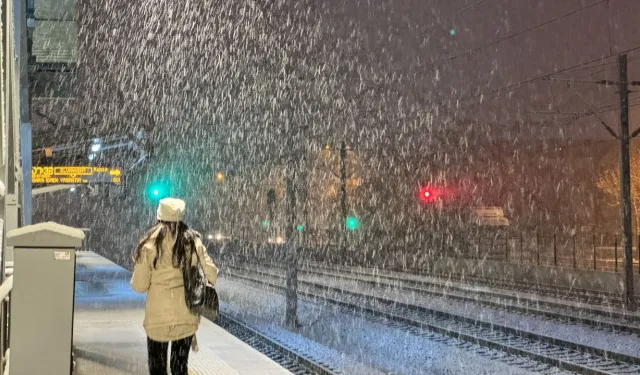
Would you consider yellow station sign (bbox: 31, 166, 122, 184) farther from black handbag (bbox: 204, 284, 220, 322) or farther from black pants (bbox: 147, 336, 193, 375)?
black handbag (bbox: 204, 284, 220, 322)

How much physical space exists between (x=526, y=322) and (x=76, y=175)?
594 inches

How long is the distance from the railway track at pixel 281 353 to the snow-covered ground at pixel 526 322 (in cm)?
431

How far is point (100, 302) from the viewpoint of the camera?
13570 mm

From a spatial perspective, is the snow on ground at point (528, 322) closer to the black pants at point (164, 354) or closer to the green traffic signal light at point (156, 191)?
the green traffic signal light at point (156, 191)

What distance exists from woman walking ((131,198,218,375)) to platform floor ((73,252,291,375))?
2338mm

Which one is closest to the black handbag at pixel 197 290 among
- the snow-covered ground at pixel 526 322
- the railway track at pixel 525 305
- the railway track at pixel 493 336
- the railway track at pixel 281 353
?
the railway track at pixel 281 353

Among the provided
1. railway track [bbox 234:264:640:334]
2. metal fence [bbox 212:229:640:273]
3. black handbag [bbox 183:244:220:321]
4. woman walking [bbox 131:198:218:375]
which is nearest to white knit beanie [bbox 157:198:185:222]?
woman walking [bbox 131:198:218:375]

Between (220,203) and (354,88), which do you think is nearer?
(354,88)

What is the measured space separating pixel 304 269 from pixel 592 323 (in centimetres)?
1614

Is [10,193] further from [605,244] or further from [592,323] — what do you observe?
[605,244]

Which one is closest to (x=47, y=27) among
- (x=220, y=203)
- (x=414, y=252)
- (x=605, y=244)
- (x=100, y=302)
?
(x=100, y=302)

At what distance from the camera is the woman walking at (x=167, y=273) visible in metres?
4.89

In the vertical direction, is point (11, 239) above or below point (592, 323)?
above

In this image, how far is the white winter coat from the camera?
490 centimetres
